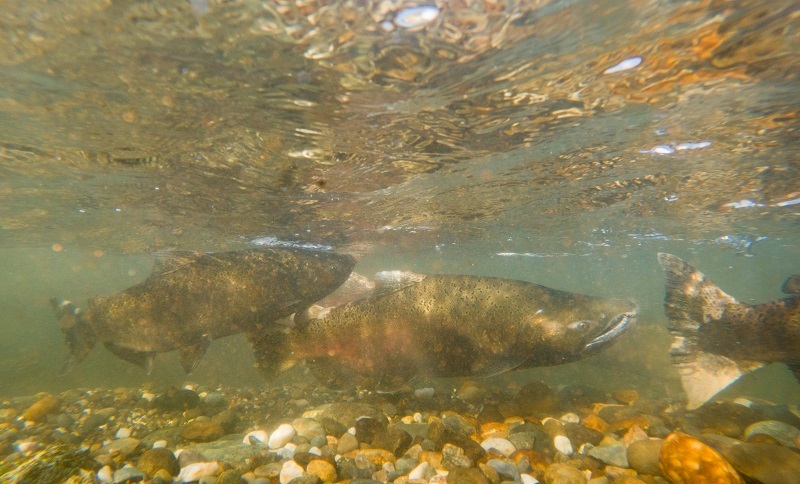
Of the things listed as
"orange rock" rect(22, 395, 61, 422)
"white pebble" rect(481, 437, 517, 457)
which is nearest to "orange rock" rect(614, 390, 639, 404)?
"white pebble" rect(481, 437, 517, 457)

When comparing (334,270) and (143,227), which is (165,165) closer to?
(334,270)

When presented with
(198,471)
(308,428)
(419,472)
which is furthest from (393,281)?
(198,471)

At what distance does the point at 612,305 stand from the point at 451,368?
2.84m

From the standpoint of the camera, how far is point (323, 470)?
4203 millimetres

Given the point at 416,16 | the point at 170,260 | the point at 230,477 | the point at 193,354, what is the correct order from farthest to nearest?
1. the point at 170,260
2. the point at 193,354
3. the point at 416,16
4. the point at 230,477

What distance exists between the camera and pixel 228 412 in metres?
6.70

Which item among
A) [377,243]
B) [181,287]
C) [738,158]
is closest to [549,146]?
[738,158]

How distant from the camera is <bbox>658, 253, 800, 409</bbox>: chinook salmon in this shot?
6195mm

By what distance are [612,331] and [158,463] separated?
21.2ft

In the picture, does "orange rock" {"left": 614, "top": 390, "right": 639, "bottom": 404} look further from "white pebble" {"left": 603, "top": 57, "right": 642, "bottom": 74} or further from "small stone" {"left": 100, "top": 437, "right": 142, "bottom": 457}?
"small stone" {"left": 100, "top": 437, "right": 142, "bottom": 457}

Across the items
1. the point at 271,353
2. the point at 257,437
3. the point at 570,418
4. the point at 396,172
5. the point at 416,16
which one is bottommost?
the point at 570,418

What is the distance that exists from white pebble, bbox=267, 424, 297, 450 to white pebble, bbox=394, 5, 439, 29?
19.6ft

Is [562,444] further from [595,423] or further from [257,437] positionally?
[257,437]

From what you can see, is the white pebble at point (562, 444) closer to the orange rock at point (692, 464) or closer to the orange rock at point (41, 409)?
the orange rock at point (692, 464)
